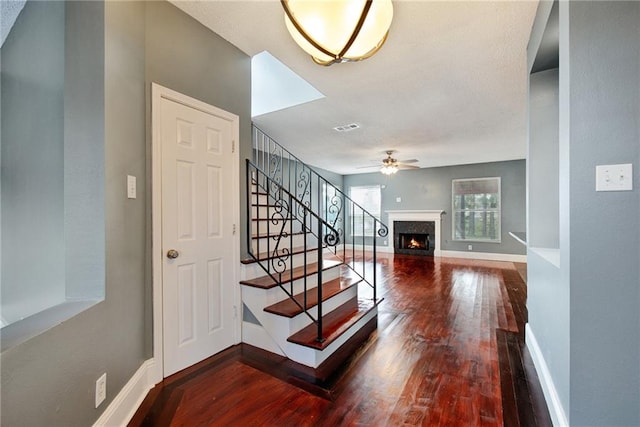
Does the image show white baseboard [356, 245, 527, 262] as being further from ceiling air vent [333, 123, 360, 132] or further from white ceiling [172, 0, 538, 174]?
ceiling air vent [333, 123, 360, 132]

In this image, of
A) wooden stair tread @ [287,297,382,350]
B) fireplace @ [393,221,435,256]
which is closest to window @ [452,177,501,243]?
fireplace @ [393,221,435,256]

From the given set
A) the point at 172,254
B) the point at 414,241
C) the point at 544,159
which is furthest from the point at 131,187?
the point at 414,241

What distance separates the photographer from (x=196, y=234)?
212cm

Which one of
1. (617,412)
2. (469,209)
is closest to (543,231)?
(617,412)

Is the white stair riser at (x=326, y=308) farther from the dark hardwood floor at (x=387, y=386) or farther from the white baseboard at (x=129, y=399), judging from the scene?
the white baseboard at (x=129, y=399)

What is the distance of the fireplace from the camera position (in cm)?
762

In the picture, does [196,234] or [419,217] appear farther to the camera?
[419,217]

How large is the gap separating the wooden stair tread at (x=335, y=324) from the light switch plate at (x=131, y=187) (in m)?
1.51

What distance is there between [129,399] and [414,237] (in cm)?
748

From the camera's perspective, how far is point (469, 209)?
7.28 m

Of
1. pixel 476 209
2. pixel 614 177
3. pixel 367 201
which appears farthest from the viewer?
pixel 367 201

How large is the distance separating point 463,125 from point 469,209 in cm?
389

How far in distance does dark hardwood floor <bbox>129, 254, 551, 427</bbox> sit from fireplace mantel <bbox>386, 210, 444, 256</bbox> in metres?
4.64

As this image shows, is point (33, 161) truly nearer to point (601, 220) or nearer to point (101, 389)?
point (101, 389)
